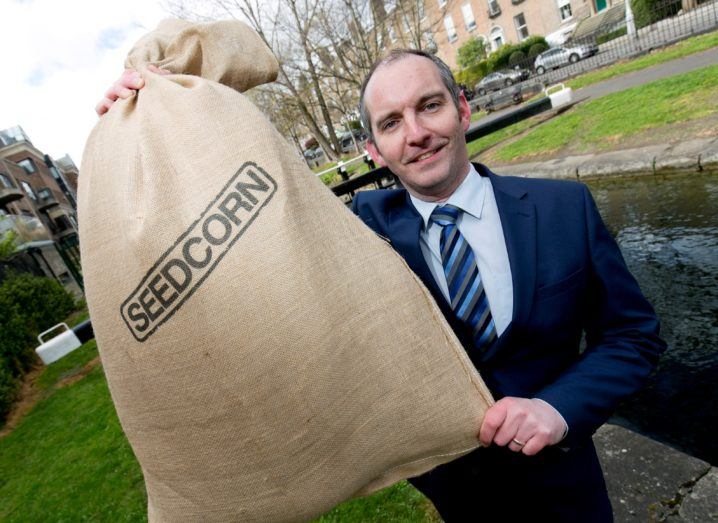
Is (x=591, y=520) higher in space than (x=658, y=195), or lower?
higher

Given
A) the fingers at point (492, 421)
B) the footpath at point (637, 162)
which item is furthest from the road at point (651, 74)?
the fingers at point (492, 421)

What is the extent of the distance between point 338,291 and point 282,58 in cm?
1442

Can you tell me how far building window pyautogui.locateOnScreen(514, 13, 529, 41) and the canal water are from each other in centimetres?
3089

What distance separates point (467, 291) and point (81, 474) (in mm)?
4949

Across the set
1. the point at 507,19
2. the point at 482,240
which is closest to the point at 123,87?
the point at 482,240

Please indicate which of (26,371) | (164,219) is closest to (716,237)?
(164,219)

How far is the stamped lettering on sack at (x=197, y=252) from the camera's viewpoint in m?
0.90

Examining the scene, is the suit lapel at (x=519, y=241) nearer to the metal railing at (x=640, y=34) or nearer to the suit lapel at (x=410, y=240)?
the suit lapel at (x=410, y=240)

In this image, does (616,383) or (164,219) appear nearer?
(164,219)

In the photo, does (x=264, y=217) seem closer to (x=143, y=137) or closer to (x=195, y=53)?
(x=143, y=137)

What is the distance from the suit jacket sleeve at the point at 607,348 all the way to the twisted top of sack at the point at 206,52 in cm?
109

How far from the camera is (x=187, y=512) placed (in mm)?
1031

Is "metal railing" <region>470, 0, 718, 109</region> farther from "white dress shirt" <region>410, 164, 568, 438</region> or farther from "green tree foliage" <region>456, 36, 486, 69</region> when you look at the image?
"white dress shirt" <region>410, 164, 568, 438</region>

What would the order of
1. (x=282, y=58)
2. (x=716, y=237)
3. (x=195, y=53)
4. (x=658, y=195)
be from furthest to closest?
1. (x=282, y=58)
2. (x=658, y=195)
3. (x=716, y=237)
4. (x=195, y=53)
